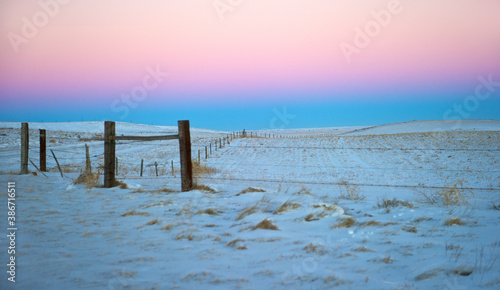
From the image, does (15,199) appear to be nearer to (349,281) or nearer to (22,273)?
(22,273)

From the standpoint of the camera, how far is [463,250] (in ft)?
10.1

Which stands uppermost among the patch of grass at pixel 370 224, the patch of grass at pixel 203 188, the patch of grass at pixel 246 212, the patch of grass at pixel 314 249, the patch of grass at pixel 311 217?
the patch of grass at pixel 203 188

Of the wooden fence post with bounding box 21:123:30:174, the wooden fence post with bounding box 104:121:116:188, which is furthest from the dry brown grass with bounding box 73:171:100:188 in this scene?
the wooden fence post with bounding box 21:123:30:174

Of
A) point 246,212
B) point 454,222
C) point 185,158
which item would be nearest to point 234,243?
point 246,212

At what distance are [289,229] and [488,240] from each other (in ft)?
7.04

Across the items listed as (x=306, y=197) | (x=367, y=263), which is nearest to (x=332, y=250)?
(x=367, y=263)

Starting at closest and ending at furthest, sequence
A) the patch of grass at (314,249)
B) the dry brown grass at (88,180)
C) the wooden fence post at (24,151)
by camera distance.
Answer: the patch of grass at (314,249) → the dry brown grass at (88,180) → the wooden fence post at (24,151)

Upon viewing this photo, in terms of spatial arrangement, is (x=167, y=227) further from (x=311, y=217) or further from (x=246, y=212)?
(x=311, y=217)

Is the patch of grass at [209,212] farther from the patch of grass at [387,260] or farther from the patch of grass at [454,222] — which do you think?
the patch of grass at [454,222]

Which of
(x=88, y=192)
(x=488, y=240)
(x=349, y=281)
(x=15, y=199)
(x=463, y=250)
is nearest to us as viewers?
(x=349, y=281)

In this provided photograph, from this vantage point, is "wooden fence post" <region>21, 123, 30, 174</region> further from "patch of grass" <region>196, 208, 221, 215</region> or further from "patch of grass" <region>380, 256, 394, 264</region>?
"patch of grass" <region>380, 256, 394, 264</region>

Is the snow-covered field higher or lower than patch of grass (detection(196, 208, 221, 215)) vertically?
lower

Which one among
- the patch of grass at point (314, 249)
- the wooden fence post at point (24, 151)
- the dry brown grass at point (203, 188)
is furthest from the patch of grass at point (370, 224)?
the wooden fence post at point (24, 151)

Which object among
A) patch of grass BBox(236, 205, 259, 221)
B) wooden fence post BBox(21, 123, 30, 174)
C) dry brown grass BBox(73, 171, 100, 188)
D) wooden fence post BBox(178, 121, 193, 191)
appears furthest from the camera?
wooden fence post BBox(21, 123, 30, 174)
